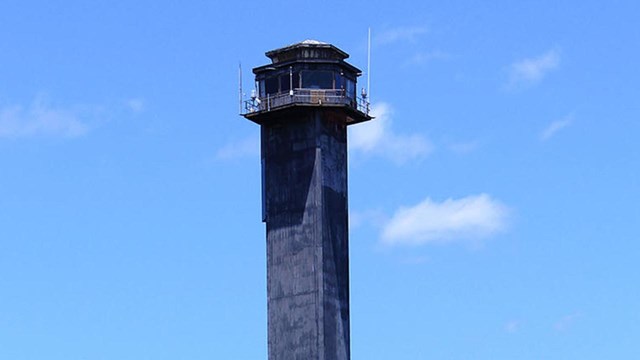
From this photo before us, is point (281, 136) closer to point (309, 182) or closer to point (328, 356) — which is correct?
point (309, 182)

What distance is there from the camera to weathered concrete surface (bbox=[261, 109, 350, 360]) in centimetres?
12356

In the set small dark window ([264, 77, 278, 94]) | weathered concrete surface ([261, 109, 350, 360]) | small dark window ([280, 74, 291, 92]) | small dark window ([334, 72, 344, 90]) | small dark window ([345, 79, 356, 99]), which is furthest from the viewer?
small dark window ([345, 79, 356, 99])

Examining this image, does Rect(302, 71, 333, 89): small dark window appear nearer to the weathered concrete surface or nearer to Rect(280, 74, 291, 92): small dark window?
Rect(280, 74, 291, 92): small dark window

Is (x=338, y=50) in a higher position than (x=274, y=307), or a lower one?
higher

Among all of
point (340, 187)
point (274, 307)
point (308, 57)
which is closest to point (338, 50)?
point (308, 57)

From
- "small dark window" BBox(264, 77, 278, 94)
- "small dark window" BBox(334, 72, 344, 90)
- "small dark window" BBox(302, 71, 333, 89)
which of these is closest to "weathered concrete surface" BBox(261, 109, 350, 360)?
"small dark window" BBox(302, 71, 333, 89)

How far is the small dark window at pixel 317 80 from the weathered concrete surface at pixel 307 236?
1.96 m

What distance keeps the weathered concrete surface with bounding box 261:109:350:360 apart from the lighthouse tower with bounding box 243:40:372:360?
73 mm

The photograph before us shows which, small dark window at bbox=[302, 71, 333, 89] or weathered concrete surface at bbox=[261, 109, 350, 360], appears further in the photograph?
small dark window at bbox=[302, 71, 333, 89]

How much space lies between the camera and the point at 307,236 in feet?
410

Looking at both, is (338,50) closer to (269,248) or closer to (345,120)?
(345,120)

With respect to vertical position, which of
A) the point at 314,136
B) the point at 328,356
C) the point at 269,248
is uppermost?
the point at 314,136

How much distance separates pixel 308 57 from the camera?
424 ft

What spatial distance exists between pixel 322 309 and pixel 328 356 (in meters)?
3.41
